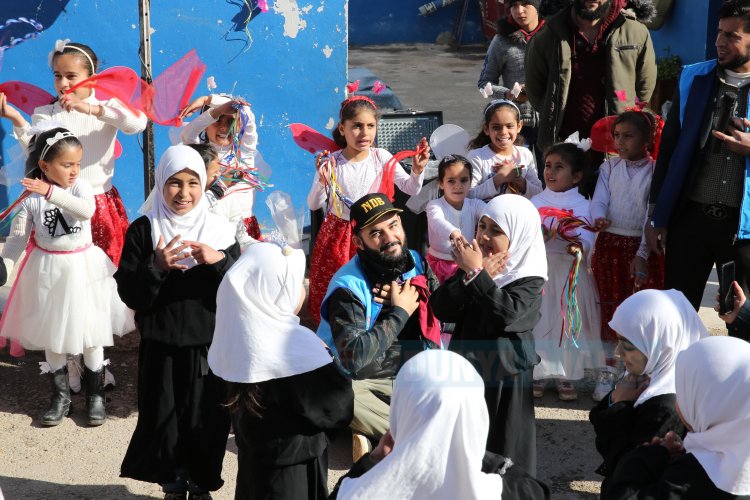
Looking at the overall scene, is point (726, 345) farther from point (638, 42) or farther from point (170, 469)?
point (638, 42)

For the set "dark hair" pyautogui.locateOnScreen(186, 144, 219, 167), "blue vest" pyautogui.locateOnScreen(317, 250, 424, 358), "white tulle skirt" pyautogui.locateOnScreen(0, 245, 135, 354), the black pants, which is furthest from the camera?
"dark hair" pyautogui.locateOnScreen(186, 144, 219, 167)

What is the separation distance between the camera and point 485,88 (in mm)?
6434

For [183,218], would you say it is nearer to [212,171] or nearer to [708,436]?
[212,171]

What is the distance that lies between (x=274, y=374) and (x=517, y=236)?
123cm

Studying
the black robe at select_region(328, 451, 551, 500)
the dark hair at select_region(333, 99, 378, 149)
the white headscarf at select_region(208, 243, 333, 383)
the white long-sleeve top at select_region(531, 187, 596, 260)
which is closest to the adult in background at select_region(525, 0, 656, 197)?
the white long-sleeve top at select_region(531, 187, 596, 260)

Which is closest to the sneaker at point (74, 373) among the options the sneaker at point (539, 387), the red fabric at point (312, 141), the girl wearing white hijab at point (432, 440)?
the red fabric at point (312, 141)

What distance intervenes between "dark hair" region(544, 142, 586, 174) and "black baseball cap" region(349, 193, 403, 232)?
1587mm

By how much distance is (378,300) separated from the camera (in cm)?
377

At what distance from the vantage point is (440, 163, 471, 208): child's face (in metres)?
5.36

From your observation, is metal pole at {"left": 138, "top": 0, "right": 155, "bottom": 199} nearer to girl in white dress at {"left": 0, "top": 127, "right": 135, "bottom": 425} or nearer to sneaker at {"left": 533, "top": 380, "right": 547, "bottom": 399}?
girl in white dress at {"left": 0, "top": 127, "right": 135, "bottom": 425}

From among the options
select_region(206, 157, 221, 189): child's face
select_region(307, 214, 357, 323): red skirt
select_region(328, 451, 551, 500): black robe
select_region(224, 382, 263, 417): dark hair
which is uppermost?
select_region(328, 451, 551, 500): black robe

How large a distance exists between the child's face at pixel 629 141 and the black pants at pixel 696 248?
51 cm

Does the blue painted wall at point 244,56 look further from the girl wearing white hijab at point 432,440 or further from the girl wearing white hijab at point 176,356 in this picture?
the girl wearing white hijab at point 432,440

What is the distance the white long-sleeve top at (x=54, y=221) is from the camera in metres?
4.74
